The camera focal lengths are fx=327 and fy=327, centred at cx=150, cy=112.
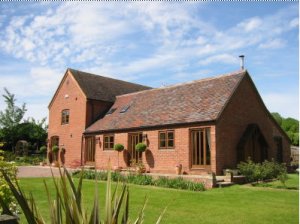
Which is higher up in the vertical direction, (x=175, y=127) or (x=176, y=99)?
(x=176, y=99)

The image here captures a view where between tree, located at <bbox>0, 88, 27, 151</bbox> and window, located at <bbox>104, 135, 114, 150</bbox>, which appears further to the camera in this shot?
tree, located at <bbox>0, 88, 27, 151</bbox>

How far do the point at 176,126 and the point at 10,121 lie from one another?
1169 inches

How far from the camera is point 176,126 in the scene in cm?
1931

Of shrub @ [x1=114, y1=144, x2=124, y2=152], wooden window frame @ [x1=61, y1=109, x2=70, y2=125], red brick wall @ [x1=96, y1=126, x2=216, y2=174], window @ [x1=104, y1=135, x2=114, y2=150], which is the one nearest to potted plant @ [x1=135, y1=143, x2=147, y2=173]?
red brick wall @ [x1=96, y1=126, x2=216, y2=174]

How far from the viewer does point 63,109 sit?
30.2 meters

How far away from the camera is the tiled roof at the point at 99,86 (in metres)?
28.6

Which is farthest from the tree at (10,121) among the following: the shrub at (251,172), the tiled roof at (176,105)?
the shrub at (251,172)

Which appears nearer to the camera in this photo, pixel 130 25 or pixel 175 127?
pixel 130 25

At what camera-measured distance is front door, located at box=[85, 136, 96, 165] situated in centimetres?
2614

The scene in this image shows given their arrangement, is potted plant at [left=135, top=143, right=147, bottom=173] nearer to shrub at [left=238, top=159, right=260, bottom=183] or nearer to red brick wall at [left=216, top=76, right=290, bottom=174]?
red brick wall at [left=216, top=76, right=290, bottom=174]

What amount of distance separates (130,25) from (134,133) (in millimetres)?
14256

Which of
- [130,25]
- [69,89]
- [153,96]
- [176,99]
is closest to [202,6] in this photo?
[130,25]

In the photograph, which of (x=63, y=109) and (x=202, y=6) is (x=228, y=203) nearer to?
(x=202, y=6)

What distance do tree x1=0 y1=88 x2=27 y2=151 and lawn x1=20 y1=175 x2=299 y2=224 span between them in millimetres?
28818
